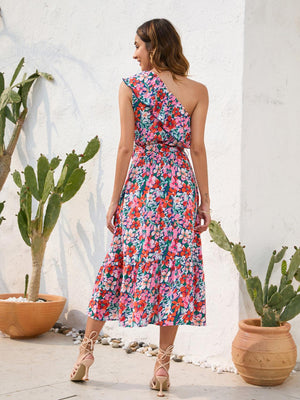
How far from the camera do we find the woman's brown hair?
2572mm

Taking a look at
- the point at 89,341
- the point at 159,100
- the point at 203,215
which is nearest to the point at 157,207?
the point at 203,215

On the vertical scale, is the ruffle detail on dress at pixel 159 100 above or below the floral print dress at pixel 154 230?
above

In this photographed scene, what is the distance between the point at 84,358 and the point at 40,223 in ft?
4.97

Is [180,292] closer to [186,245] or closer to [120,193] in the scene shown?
[186,245]

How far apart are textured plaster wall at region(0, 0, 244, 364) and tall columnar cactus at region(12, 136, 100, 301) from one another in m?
0.22

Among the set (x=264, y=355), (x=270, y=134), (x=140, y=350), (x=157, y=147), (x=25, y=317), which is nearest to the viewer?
(x=157, y=147)

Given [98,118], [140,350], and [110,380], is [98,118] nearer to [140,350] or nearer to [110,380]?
[140,350]

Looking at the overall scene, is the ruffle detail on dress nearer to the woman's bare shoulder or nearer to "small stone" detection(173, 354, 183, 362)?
the woman's bare shoulder

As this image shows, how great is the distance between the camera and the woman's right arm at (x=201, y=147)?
2672 millimetres

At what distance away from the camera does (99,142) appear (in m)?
3.99

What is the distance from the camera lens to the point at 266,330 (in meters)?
2.82

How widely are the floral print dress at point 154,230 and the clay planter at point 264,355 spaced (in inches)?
13.1

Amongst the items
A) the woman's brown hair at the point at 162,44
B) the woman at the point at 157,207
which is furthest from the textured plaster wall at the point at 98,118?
the woman's brown hair at the point at 162,44

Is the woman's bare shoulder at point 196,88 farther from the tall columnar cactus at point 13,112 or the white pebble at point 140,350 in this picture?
the tall columnar cactus at point 13,112
